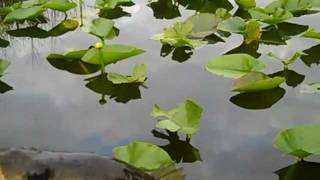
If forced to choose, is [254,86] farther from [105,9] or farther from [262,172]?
[105,9]

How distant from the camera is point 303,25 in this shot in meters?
2.21

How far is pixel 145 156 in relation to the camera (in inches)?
54.0

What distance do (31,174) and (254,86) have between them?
2.53ft

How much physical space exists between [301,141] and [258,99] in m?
0.37

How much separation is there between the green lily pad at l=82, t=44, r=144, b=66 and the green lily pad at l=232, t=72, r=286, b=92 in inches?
14.7

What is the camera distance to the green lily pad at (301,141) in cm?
134

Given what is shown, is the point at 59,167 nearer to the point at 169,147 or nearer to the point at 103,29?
the point at 169,147

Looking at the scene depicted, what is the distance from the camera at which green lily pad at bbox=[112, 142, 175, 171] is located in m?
1.36

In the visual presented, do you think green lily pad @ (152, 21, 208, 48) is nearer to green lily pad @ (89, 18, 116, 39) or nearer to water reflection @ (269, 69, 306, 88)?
green lily pad @ (89, 18, 116, 39)

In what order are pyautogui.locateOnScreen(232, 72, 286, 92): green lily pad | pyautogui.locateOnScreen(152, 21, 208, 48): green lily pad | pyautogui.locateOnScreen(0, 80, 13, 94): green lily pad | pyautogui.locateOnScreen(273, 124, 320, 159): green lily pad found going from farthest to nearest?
pyautogui.locateOnScreen(152, 21, 208, 48): green lily pad → pyautogui.locateOnScreen(0, 80, 13, 94): green lily pad → pyautogui.locateOnScreen(232, 72, 286, 92): green lily pad → pyautogui.locateOnScreen(273, 124, 320, 159): green lily pad

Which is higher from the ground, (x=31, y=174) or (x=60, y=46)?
(x=31, y=174)

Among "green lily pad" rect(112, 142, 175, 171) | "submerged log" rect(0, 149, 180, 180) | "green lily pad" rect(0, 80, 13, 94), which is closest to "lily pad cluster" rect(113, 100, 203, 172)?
"green lily pad" rect(112, 142, 175, 171)

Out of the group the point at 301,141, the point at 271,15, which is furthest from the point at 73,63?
the point at 301,141

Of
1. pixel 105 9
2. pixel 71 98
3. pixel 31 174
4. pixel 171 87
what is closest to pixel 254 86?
pixel 171 87
